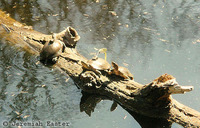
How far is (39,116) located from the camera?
396cm

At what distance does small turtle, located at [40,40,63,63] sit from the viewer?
4820 mm

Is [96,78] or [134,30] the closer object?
[96,78]

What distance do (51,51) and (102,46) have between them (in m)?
1.31

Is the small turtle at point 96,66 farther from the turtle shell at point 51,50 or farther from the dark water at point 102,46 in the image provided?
the turtle shell at point 51,50

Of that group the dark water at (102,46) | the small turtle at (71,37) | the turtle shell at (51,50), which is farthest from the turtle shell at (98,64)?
the small turtle at (71,37)

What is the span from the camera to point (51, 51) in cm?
482

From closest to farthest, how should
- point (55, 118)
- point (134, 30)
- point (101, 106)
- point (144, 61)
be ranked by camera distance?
point (55, 118) < point (101, 106) < point (144, 61) < point (134, 30)

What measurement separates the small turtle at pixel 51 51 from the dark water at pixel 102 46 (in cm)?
18

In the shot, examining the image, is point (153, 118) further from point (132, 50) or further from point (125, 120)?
point (132, 50)

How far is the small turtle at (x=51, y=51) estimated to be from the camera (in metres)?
4.82

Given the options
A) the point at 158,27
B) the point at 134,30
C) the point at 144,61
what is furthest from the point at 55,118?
the point at 158,27

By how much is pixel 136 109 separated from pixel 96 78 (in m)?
0.78

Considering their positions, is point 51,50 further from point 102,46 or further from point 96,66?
point 102,46

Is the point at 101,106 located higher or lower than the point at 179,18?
lower
